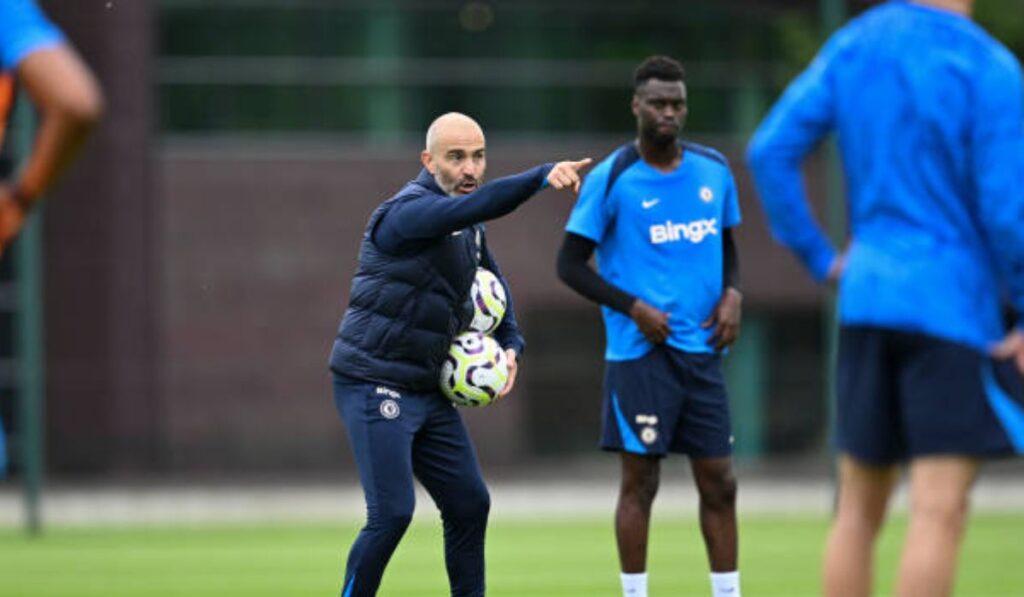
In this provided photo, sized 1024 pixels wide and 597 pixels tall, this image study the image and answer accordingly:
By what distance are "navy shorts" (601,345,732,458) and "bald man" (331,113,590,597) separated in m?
1.05

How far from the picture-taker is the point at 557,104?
37781 mm

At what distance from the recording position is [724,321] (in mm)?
10398

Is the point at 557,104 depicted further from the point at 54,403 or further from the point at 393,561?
the point at 393,561

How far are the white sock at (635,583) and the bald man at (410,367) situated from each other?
3.11 ft

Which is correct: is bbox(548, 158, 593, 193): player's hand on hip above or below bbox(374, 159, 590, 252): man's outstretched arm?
above

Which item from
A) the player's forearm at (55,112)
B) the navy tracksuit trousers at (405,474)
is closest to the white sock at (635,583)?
the navy tracksuit trousers at (405,474)

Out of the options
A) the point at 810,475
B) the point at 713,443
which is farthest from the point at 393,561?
the point at 810,475

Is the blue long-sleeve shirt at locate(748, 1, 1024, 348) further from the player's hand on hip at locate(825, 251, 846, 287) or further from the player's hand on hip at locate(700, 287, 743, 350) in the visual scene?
the player's hand on hip at locate(700, 287, 743, 350)

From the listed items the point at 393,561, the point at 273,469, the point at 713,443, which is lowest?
the point at 273,469

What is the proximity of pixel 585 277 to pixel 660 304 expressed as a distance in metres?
0.36

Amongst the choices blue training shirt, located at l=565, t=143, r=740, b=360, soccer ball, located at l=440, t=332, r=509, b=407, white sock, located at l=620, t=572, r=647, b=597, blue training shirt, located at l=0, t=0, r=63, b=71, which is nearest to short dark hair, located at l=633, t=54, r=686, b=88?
blue training shirt, located at l=565, t=143, r=740, b=360

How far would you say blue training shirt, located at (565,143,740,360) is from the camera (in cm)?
1038

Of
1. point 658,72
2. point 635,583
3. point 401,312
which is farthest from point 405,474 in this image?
point 658,72

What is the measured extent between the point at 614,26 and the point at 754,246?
429 cm
